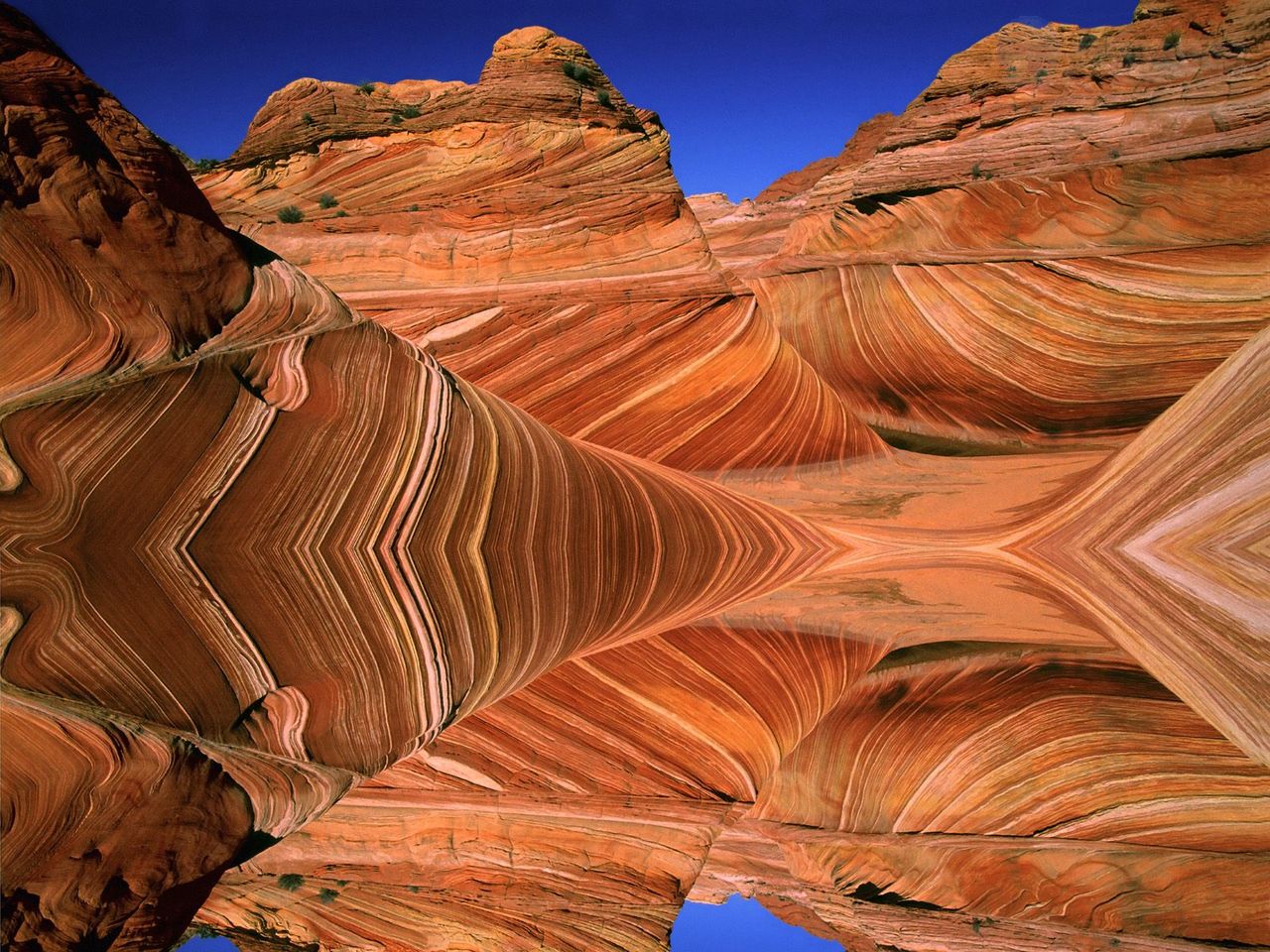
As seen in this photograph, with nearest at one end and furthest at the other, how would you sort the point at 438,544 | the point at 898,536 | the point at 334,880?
the point at 438,544, the point at 898,536, the point at 334,880

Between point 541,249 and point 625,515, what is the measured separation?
1411mm

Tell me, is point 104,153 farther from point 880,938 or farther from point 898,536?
point 880,938

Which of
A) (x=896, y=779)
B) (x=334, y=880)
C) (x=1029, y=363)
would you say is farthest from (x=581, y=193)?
(x=334, y=880)

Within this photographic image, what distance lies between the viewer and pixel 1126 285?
3504 millimetres

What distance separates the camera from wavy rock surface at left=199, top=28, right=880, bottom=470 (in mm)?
3809

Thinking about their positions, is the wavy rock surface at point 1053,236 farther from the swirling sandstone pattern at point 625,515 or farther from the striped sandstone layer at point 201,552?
the striped sandstone layer at point 201,552

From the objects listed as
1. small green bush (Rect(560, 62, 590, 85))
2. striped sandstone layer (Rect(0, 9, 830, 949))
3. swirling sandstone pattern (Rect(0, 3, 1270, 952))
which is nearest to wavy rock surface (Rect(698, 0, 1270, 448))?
swirling sandstone pattern (Rect(0, 3, 1270, 952))

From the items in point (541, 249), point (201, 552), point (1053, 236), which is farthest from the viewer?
point (541, 249)

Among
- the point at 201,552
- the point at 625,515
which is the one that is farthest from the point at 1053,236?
the point at 201,552

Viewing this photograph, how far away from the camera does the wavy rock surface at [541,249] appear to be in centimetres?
381

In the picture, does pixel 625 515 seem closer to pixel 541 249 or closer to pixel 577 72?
pixel 541 249

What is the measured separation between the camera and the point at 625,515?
152 inches

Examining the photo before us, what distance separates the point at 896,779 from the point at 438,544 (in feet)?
9.58

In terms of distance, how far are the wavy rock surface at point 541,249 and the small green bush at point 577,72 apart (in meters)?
0.01
